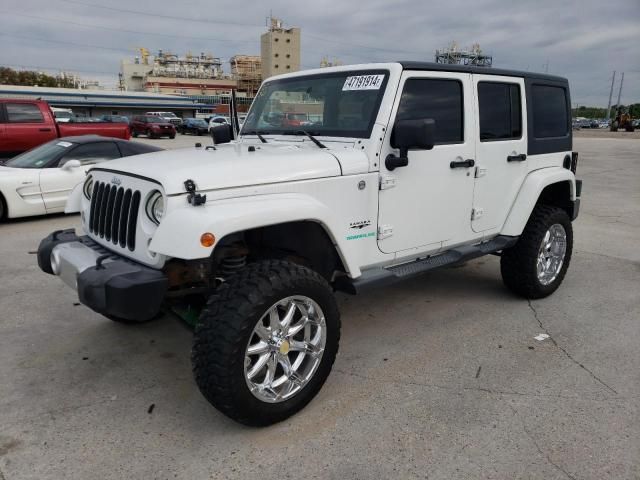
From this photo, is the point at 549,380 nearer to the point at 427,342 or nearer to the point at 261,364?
the point at 427,342

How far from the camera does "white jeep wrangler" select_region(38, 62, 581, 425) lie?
8.27 ft

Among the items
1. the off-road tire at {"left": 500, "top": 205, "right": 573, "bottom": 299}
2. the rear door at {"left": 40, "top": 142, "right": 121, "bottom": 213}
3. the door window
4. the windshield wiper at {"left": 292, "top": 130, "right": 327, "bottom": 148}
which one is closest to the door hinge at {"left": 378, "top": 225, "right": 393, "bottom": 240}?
the windshield wiper at {"left": 292, "top": 130, "right": 327, "bottom": 148}

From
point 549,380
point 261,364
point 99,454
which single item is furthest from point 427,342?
point 99,454

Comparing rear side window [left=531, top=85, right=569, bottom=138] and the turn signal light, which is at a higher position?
rear side window [left=531, top=85, right=569, bottom=138]

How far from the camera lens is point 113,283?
97.0 inches

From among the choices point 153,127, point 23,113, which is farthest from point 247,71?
point 23,113

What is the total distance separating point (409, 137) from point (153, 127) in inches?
1199

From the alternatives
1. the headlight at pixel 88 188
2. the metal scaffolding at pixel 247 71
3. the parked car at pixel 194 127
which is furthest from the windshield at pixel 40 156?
the metal scaffolding at pixel 247 71

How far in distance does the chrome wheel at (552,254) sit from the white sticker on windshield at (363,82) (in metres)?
2.28

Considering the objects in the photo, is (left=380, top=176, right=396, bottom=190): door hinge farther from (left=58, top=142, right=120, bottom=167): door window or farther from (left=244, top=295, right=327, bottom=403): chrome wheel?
(left=58, top=142, right=120, bottom=167): door window

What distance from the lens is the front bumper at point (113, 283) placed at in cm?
244

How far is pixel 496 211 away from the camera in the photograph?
4.18m

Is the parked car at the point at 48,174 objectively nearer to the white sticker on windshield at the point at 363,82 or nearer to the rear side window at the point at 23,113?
the rear side window at the point at 23,113

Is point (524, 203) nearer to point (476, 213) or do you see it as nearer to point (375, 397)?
point (476, 213)
